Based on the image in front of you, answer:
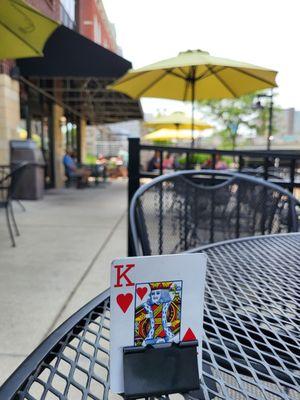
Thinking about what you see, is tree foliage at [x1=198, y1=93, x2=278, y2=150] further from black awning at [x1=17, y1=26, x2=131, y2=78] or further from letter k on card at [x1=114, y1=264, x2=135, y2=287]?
letter k on card at [x1=114, y1=264, x2=135, y2=287]

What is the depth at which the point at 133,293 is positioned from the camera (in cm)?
49

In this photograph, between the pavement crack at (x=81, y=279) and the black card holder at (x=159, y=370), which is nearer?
the black card holder at (x=159, y=370)

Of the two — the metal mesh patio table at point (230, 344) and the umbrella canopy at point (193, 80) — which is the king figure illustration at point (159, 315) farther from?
the umbrella canopy at point (193, 80)

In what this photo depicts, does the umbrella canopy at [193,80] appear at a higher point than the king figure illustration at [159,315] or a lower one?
higher

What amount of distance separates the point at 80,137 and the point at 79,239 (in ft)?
40.8

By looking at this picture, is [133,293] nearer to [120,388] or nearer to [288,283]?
[120,388]

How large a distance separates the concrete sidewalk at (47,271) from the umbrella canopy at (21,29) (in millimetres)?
2052

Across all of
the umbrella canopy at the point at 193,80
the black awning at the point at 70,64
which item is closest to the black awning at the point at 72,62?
the black awning at the point at 70,64

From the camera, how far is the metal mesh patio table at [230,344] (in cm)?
56

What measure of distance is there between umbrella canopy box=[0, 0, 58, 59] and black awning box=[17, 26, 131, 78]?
193cm

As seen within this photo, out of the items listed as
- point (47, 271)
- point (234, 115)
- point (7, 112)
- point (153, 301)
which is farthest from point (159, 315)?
point (234, 115)

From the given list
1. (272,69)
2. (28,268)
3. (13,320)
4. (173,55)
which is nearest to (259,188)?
(13,320)

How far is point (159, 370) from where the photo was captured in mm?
495

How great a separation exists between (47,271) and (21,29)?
2373 millimetres
